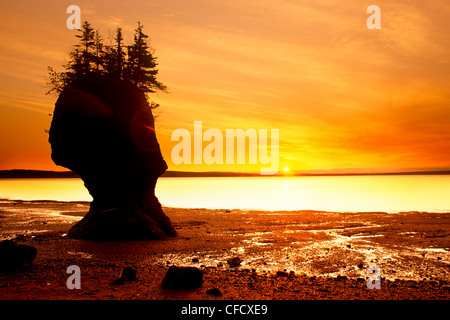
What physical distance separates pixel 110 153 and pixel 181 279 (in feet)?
34.9

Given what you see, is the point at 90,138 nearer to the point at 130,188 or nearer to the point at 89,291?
the point at 130,188

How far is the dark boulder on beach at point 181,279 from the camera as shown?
9.58m

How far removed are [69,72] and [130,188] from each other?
9675 mm

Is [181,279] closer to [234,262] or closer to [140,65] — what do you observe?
[234,262]

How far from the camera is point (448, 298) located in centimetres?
905

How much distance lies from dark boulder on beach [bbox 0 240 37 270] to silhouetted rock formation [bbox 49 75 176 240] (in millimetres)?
5519

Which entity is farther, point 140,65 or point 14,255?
point 140,65

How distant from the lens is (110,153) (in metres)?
18.4

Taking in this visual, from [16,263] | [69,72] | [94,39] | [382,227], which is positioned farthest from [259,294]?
[94,39]

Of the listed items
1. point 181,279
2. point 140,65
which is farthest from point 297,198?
point 181,279

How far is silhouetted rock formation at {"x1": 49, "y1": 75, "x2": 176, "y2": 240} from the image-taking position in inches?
699

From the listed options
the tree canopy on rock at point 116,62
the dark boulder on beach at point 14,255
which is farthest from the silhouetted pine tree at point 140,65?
the dark boulder on beach at point 14,255

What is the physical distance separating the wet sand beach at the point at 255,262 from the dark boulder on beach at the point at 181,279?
21cm

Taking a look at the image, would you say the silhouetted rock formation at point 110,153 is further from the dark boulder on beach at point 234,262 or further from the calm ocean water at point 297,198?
the calm ocean water at point 297,198
